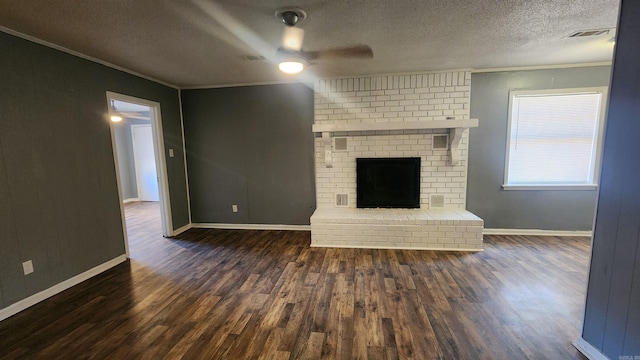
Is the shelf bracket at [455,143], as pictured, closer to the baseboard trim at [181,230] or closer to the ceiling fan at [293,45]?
the ceiling fan at [293,45]

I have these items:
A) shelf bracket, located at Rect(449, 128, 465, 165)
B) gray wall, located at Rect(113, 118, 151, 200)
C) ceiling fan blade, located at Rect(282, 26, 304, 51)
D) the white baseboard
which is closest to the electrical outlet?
the white baseboard

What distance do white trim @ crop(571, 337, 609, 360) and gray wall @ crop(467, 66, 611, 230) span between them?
243 cm

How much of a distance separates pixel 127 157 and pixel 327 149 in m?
6.20

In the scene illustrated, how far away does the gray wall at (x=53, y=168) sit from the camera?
2.26 m

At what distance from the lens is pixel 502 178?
3.94 metres

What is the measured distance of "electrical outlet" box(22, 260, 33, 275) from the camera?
2.34m

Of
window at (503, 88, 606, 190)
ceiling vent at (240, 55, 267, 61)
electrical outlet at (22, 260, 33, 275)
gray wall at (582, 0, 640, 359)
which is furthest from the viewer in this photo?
window at (503, 88, 606, 190)

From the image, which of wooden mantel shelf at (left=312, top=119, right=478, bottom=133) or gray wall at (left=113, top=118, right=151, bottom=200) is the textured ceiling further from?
gray wall at (left=113, top=118, right=151, bottom=200)

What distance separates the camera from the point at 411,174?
4023mm

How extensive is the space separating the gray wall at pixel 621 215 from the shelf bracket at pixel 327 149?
2.92 metres

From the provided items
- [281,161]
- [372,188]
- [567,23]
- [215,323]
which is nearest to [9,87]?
[215,323]

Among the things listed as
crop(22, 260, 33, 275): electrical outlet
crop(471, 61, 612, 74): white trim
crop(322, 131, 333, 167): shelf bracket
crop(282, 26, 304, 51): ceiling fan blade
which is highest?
crop(471, 61, 612, 74): white trim

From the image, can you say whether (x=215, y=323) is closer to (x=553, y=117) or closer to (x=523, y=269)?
(x=523, y=269)

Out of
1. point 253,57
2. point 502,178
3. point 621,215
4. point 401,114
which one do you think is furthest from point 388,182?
point 621,215
